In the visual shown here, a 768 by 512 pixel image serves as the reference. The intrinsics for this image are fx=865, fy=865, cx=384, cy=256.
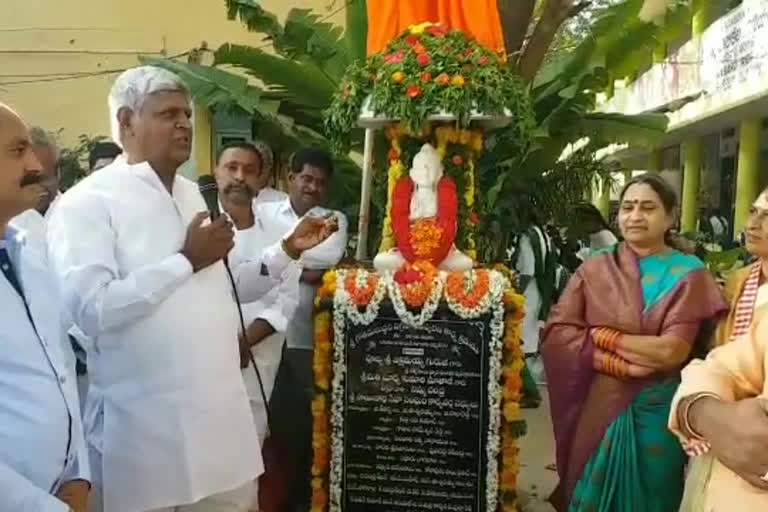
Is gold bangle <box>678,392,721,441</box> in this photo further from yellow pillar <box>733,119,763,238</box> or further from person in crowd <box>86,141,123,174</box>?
yellow pillar <box>733,119,763,238</box>

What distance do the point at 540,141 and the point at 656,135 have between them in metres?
0.99

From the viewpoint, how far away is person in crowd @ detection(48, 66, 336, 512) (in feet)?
8.12

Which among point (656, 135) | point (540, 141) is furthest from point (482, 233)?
point (656, 135)

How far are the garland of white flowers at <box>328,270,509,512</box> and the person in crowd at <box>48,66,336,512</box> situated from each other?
1155 millimetres

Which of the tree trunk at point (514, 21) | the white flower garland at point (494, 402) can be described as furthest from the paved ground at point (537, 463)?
the tree trunk at point (514, 21)

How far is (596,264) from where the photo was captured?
11.8ft

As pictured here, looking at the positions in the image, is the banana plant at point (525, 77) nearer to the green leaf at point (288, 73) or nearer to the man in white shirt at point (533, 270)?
the green leaf at point (288, 73)

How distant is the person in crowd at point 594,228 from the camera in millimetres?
6211

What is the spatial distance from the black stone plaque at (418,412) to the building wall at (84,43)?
7.91 meters

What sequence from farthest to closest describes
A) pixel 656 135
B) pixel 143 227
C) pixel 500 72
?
pixel 656 135 → pixel 500 72 → pixel 143 227

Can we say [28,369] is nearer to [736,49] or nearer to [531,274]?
[531,274]

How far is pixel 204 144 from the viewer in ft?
32.8

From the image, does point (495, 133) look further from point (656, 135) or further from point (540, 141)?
point (656, 135)

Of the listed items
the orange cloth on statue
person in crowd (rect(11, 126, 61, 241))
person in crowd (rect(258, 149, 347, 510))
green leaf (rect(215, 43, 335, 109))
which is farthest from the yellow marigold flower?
green leaf (rect(215, 43, 335, 109))
